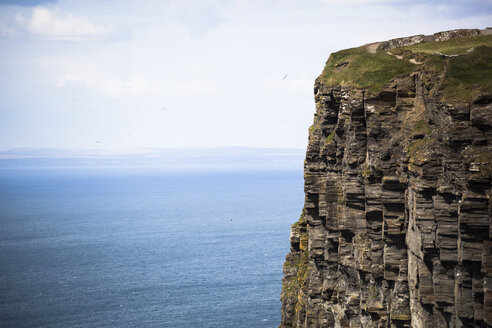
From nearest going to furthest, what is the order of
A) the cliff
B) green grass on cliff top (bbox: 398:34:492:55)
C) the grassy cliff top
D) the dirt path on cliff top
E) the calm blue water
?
the cliff → the grassy cliff top → green grass on cliff top (bbox: 398:34:492:55) → the dirt path on cliff top → the calm blue water

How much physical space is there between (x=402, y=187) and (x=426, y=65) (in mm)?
7118

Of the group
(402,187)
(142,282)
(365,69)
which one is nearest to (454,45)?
→ (365,69)

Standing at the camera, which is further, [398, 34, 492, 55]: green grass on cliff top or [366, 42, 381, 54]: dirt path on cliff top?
[366, 42, 381, 54]: dirt path on cliff top

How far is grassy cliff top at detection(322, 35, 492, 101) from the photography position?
34.6 m

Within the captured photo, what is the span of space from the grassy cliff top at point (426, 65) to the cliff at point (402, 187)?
0.29ft

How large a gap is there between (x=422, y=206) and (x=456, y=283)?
4.15 m

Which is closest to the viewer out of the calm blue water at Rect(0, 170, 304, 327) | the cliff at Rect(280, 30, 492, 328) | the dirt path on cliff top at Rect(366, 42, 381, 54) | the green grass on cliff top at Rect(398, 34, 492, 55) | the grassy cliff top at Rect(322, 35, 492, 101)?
the cliff at Rect(280, 30, 492, 328)

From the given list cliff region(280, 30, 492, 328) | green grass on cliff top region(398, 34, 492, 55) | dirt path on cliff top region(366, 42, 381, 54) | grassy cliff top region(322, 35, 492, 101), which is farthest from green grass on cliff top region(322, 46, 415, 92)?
Answer: green grass on cliff top region(398, 34, 492, 55)

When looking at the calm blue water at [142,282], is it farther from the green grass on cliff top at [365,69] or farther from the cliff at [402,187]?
the green grass on cliff top at [365,69]

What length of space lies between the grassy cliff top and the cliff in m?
0.09

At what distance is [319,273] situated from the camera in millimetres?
52000

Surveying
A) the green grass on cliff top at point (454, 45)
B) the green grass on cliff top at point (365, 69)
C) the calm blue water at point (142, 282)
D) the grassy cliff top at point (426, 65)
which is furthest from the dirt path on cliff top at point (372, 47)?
the calm blue water at point (142, 282)

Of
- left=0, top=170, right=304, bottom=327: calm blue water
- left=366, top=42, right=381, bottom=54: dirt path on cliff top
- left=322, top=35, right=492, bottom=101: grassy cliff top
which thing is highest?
left=366, top=42, right=381, bottom=54: dirt path on cliff top

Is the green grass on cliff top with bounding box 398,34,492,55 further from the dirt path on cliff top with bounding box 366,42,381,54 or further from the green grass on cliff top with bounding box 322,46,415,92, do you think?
the dirt path on cliff top with bounding box 366,42,381,54
